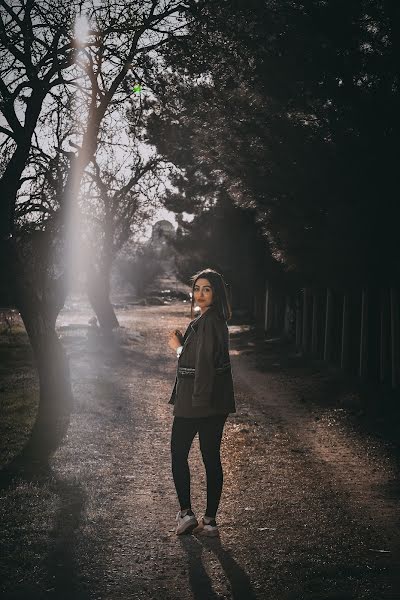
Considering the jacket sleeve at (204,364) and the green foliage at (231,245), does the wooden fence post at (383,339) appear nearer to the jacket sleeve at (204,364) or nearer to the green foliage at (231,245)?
the jacket sleeve at (204,364)

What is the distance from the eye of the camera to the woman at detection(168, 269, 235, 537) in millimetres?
5309

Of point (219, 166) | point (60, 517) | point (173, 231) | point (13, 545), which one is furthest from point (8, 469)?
point (173, 231)

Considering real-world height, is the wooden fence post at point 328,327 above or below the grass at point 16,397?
above

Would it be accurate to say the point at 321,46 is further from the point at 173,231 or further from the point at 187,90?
the point at 173,231

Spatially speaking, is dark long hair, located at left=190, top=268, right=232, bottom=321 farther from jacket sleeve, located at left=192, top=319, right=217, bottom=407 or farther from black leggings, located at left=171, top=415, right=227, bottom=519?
black leggings, located at left=171, top=415, right=227, bottom=519

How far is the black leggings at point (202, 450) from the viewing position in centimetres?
538

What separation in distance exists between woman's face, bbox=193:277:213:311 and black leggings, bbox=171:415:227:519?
86 cm

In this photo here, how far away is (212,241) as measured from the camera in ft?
99.3

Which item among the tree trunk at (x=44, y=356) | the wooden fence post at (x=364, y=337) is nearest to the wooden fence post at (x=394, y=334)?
the wooden fence post at (x=364, y=337)

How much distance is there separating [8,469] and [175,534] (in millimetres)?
2693

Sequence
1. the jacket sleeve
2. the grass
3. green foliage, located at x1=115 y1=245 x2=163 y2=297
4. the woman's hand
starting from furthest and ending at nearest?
green foliage, located at x1=115 y1=245 x2=163 y2=297
the grass
the woman's hand
the jacket sleeve

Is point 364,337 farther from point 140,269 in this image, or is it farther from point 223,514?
point 140,269

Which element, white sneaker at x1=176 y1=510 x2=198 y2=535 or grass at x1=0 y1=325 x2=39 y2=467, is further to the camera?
grass at x1=0 y1=325 x2=39 y2=467

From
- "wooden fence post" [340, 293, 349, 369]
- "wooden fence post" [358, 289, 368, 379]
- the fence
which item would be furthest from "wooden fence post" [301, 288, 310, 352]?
"wooden fence post" [358, 289, 368, 379]
